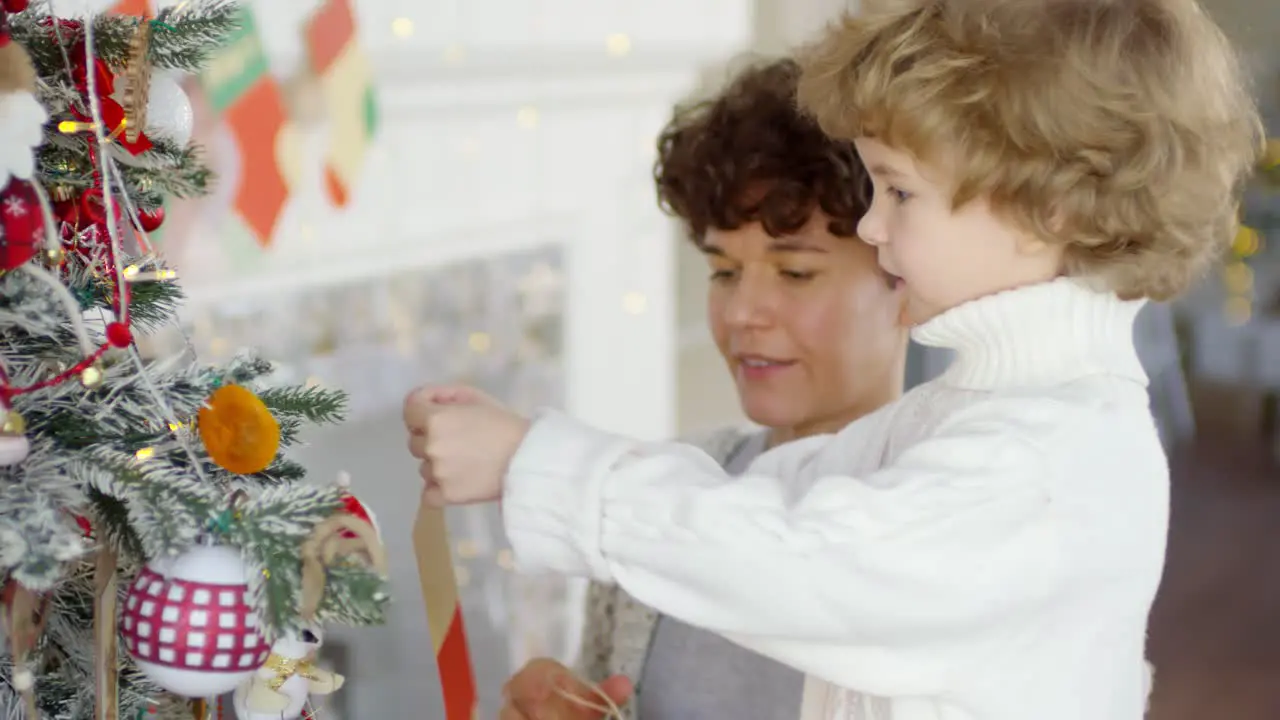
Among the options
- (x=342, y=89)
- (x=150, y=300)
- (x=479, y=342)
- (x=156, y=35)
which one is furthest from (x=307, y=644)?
(x=479, y=342)

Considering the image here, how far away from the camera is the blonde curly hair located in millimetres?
809

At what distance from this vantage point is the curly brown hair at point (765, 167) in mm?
1230

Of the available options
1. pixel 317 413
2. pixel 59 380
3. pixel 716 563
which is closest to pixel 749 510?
pixel 716 563

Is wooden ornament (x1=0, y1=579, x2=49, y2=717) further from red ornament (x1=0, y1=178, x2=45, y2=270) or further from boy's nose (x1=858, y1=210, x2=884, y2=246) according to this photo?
boy's nose (x1=858, y1=210, x2=884, y2=246)

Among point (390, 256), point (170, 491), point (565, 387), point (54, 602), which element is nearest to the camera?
point (170, 491)

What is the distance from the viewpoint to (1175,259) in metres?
0.88

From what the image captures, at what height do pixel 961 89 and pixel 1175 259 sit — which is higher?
pixel 961 89

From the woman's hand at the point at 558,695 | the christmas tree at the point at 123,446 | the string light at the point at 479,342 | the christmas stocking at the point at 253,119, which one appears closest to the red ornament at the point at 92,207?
the christmas tree at the point at 123,446

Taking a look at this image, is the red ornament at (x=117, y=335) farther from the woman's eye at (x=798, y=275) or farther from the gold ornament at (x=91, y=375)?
the woman's eye at (x=798, y=275)

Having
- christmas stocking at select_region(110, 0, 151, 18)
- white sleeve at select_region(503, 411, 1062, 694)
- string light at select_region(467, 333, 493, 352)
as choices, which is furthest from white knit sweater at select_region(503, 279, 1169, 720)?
string light at select_region(467, 333, 493, 352)

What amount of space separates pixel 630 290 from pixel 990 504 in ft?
5.73

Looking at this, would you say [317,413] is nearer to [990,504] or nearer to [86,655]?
[86,655]

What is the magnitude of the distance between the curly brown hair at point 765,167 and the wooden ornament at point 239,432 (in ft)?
2.13

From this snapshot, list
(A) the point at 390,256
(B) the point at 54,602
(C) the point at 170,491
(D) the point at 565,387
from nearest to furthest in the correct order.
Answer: (C) the point at 170,491
(B) the point at 54,602
(A) the point at 390,256
(D) the point at 565,387
